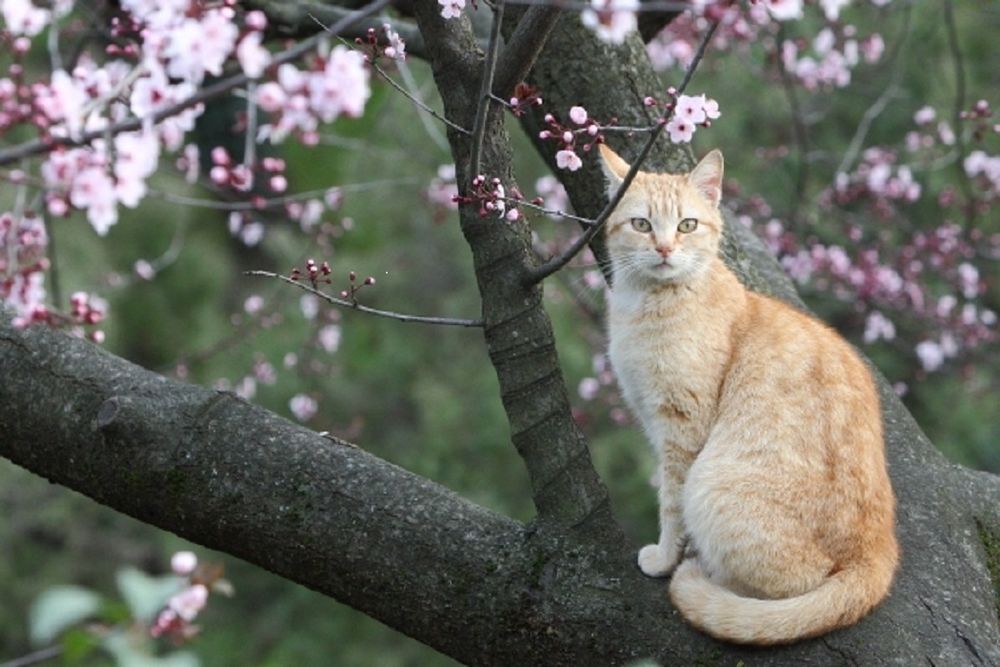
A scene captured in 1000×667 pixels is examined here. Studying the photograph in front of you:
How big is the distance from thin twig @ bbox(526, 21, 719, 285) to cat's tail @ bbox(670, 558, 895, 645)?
2.03 feet

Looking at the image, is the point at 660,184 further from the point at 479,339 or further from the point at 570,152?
the point at 479,339

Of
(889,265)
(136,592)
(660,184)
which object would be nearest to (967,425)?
(889,265)

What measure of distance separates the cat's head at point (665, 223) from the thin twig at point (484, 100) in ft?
1.85

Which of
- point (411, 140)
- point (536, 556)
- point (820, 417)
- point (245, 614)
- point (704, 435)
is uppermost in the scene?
point (820, 417)

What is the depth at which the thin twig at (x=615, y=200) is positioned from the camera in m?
1.97

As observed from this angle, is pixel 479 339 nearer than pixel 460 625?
No

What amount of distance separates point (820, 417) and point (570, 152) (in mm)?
707

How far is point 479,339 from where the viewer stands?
9141 millimetres

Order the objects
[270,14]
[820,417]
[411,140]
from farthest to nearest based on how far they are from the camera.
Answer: [411,140], [270,14], [820,417]

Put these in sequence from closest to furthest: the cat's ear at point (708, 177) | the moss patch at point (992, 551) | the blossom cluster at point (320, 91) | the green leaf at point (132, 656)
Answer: the green leaf at point (132, 656), the blossom cluster at point (320, 91), the moss patch at point (992, 551), the cat's ear at point (708, 177)

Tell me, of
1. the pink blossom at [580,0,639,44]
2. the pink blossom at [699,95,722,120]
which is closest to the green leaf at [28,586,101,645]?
the pink blossom at [580,0,639,44]

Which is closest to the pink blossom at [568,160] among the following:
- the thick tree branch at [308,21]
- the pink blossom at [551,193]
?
the thick tree branch at [308,21]

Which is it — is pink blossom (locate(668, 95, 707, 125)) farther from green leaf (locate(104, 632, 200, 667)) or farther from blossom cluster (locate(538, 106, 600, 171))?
green leaf (locate(104, 632, 200, 667))

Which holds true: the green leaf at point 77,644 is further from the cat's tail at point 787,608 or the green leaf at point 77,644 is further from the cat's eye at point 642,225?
the cat's eye at point 642,225
